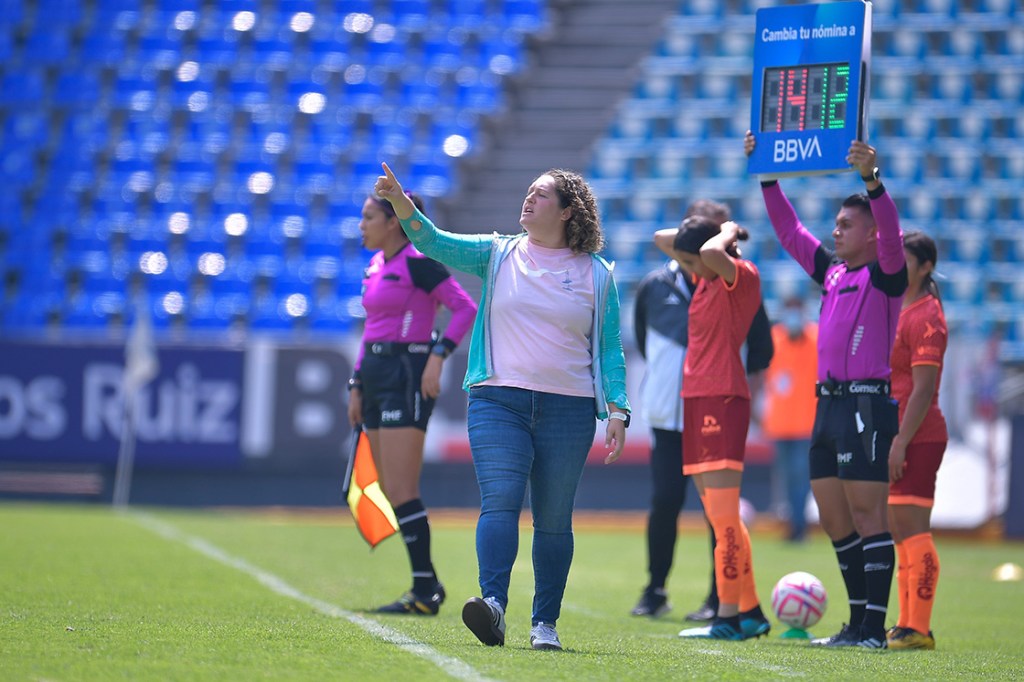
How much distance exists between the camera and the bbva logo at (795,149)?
6707mm

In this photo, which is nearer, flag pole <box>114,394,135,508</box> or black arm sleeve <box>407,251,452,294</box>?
black arm sleeve <box>407,251,452,294</box>

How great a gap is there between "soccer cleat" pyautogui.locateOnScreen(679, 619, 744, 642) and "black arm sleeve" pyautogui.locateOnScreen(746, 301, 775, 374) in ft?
5.44

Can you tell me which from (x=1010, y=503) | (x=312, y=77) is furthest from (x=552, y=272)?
(x=312, y=77)

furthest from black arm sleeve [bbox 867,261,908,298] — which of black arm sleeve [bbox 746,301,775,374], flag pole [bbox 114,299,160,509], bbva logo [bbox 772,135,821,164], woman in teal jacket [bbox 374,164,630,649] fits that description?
flag pole [bbox 114,299,160,509]

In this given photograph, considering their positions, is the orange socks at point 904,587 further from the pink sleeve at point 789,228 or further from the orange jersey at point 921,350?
the pink sleeve at point 789,228

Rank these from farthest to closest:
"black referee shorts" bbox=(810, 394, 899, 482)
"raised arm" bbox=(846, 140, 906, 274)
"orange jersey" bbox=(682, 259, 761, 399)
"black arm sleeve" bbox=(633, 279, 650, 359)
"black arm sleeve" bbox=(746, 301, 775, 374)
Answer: "black arm sleeve" bbox=(633, 279, 650, 359)
"black arm sleeve" bbox=(746, 301, 775, 374)
"orange jersey" bbox=(682, 259, 761, 399)
"black referee shorts" bbox=(810, 394, 899, 482)
"raised arm" bbox=(846, 140, 906, 274)

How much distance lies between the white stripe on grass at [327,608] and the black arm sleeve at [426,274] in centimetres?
173

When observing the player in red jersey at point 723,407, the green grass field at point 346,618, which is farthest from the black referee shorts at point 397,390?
the player in red jersey at point 723,407

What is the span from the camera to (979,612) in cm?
884

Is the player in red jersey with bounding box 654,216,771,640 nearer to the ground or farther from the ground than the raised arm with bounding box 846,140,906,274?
nearer to the ground

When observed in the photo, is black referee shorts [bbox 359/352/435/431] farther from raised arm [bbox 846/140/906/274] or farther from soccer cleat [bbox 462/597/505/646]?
raised arm [bbox 846/140/906/274]

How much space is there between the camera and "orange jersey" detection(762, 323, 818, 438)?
13.7 m

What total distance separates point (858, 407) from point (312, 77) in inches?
652

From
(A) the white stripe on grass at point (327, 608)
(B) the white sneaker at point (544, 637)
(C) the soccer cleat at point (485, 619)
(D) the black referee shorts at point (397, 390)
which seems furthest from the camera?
(D) the black referee shorts at point (397, 390)
